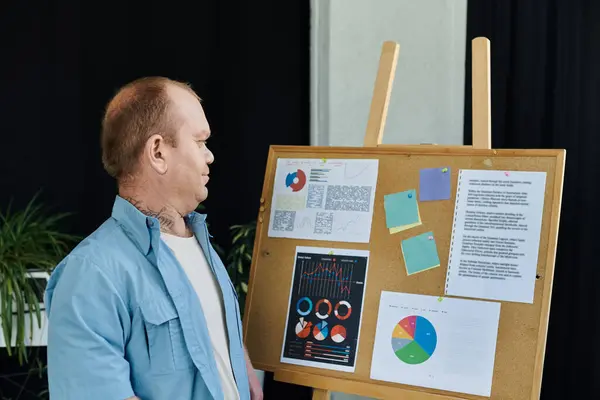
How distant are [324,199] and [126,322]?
0.75 m

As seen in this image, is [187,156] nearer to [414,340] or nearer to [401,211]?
[401,211]

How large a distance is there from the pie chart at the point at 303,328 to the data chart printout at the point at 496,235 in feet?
1.36

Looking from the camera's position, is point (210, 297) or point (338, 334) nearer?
point (210, 297)

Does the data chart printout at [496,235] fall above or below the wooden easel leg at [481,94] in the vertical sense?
below

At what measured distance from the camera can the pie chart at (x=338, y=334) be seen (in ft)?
7.15

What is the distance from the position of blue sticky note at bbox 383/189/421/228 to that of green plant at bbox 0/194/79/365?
4.93 ft

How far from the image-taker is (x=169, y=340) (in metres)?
1.81

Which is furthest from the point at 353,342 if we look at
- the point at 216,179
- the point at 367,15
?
the point at 216,179

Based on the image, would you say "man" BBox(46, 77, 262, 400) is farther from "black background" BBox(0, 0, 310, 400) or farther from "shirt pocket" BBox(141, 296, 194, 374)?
"black background" BBox(0, 0, 310, 400)

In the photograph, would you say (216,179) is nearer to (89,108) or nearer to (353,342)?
(89,108)

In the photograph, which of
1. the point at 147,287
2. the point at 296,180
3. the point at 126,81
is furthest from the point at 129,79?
the point at 147,287

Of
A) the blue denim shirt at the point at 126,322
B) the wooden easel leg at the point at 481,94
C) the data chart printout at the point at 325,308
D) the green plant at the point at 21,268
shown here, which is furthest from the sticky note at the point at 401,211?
the green plant at the point at 21,268

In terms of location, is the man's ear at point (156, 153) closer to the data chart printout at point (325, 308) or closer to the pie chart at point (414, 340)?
the data chart printout at point (325, 308)

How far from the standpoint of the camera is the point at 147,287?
5.90ft
